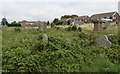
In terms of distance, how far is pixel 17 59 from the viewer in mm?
3404

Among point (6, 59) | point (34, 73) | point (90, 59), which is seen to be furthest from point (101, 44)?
point (6, 59)

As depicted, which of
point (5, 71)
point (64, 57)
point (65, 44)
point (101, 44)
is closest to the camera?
point (5, 71)

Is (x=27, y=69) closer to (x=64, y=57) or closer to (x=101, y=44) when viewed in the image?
(x=64, y=57)

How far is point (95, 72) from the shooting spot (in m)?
3.40

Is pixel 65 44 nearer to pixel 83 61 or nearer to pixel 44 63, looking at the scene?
pixel 83 61

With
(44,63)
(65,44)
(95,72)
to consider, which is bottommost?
(95,72)

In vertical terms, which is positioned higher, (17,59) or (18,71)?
(17,59)

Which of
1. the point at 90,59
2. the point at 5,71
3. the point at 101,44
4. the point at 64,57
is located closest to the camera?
the point at 5,71

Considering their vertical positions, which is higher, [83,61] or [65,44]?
[65,44]

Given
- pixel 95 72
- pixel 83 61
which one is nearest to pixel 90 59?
pixel 83 61

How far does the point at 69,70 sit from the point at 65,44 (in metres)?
1.65

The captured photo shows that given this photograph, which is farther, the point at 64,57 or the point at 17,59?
the point at 64,57

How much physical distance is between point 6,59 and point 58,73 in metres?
1.61

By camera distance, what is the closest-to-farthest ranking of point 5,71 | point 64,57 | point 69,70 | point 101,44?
point 5,71 < point 69,70 < point 64,57 < point 101,44
